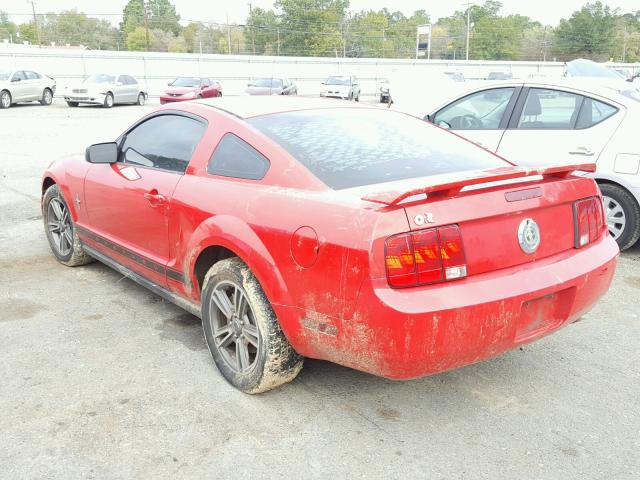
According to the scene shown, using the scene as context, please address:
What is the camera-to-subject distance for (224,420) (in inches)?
118

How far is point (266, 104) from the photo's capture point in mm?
3871

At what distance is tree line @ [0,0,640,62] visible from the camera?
9306cm

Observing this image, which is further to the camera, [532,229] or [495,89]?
[495,89]

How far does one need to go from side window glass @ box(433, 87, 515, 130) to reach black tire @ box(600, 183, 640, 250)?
1.29m

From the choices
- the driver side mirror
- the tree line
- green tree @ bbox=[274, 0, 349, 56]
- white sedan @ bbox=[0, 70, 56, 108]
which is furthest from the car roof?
green tree @ bbox=[274, 0, 349, 56]

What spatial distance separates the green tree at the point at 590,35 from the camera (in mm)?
91625

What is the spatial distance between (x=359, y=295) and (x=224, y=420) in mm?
991

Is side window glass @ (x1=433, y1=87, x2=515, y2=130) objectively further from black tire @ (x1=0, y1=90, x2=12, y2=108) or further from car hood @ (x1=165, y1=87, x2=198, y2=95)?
car hood @ (x1=165, y1=87, x2=198, y2=95)

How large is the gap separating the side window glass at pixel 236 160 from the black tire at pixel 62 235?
212 centimetres

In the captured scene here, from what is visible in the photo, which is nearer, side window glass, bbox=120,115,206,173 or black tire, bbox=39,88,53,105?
side window glass, bbox=120,115,206,173

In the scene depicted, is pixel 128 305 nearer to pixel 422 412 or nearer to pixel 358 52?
pixel 422 412

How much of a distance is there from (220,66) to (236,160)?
40.1 meters

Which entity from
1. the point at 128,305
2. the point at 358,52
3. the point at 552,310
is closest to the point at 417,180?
the point at 552,310

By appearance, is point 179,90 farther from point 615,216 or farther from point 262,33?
point 262,33
